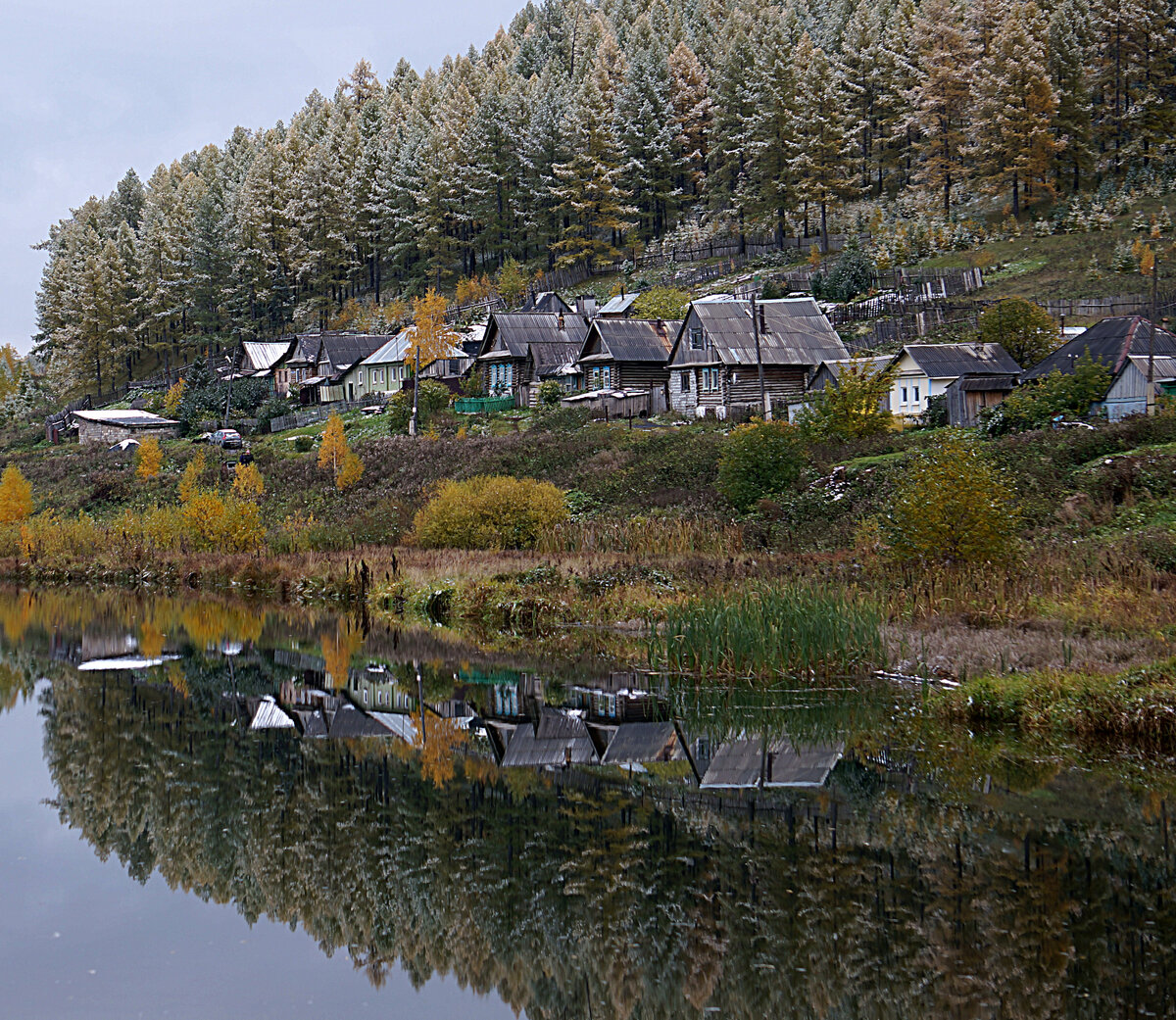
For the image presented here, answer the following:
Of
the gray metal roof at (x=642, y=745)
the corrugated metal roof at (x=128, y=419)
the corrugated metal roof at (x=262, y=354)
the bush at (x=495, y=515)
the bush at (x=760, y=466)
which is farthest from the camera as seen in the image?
the corrugated metal roof at (x=262, y=354)

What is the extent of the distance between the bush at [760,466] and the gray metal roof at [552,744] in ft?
71.8

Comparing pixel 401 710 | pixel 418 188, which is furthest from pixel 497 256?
pixel 401 710

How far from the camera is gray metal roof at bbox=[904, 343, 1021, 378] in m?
49.9

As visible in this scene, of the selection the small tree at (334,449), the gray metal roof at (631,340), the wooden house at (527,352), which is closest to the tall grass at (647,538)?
the small tree at (334,449)

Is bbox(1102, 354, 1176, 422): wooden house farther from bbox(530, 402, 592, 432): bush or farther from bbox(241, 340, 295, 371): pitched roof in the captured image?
bbox(241, 340, 295, 371): pitched roof

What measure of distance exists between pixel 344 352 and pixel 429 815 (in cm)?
7627

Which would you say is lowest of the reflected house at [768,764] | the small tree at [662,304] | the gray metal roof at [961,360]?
the reflected house at [768,764]

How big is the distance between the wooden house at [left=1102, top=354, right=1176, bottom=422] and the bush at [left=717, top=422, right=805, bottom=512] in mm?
11820

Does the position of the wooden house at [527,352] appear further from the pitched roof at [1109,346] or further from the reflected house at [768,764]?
the reflected house at [768,764]

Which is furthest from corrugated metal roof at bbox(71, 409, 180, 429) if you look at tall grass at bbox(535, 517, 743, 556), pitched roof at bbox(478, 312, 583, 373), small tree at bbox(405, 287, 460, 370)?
tall grass at bbox(535, 517, 743, 556)

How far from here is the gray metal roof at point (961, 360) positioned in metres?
49.9

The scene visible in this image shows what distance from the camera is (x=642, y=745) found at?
16656 millimetres

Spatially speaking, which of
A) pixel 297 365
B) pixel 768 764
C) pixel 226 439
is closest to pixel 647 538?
pixel 768 764

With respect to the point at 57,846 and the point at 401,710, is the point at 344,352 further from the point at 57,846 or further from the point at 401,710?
the point at 57,846
